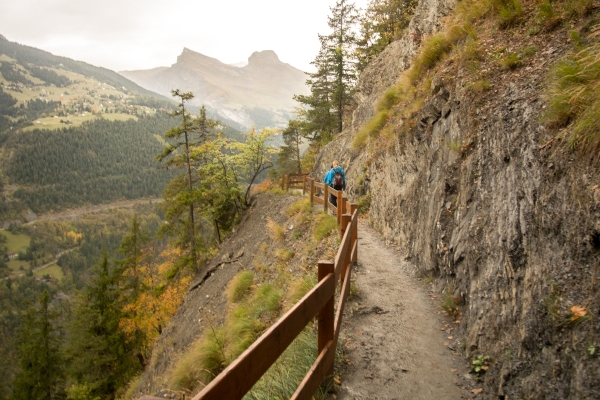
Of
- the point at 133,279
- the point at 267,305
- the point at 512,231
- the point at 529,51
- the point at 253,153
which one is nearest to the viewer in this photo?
the point at 512,231

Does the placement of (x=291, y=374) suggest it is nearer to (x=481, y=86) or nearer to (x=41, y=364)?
(x=481, y=86)

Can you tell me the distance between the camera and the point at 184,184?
986 inches

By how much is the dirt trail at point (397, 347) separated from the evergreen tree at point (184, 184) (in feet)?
60.3

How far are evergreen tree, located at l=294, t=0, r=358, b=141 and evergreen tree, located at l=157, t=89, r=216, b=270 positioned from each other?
1139 cm

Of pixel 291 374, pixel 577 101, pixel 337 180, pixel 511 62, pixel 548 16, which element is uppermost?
pixel 548 16

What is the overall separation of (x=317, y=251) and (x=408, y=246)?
2.58 m

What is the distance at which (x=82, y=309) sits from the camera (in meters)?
27.1

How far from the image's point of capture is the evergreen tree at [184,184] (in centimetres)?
2247

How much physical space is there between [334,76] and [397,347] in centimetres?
2939

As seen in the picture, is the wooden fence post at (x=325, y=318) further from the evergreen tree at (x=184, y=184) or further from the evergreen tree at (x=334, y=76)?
the evergreen tree at (x=334, y=76)

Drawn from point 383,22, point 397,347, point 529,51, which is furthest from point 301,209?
point 383,22

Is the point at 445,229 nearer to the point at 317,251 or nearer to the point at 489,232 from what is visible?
the point at 489,232

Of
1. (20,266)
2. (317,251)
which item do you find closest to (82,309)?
(317,251)

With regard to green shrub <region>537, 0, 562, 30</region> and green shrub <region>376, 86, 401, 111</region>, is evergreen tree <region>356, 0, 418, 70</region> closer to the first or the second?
green shrub <region>376, 86, 401, 111</region>
